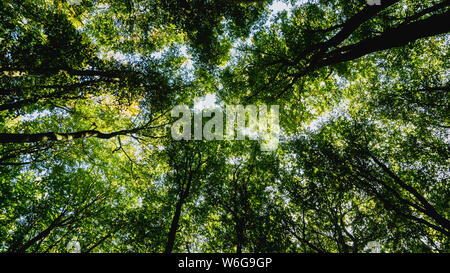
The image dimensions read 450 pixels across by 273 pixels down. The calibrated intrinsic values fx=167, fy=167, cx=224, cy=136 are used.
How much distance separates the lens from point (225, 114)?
15.4 meters

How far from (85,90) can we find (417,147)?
77.0ft

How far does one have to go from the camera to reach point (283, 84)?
12188mm

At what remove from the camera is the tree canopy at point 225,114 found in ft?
32.5

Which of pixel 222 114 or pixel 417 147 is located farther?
pixel 222 114

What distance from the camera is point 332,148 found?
45.1 feet

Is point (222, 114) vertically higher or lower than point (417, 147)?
higher

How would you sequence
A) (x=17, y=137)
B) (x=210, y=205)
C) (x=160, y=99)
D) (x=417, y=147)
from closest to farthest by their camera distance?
(x=17, y=137) < (x=160, y=99) < (x=417, y=147) < (x=210, y=205)

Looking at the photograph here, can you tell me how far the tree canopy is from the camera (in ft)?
32.5

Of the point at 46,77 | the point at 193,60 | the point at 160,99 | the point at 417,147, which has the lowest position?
the point at 417,147

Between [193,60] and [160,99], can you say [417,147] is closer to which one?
[193,60]

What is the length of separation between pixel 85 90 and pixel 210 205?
12.5 meters
